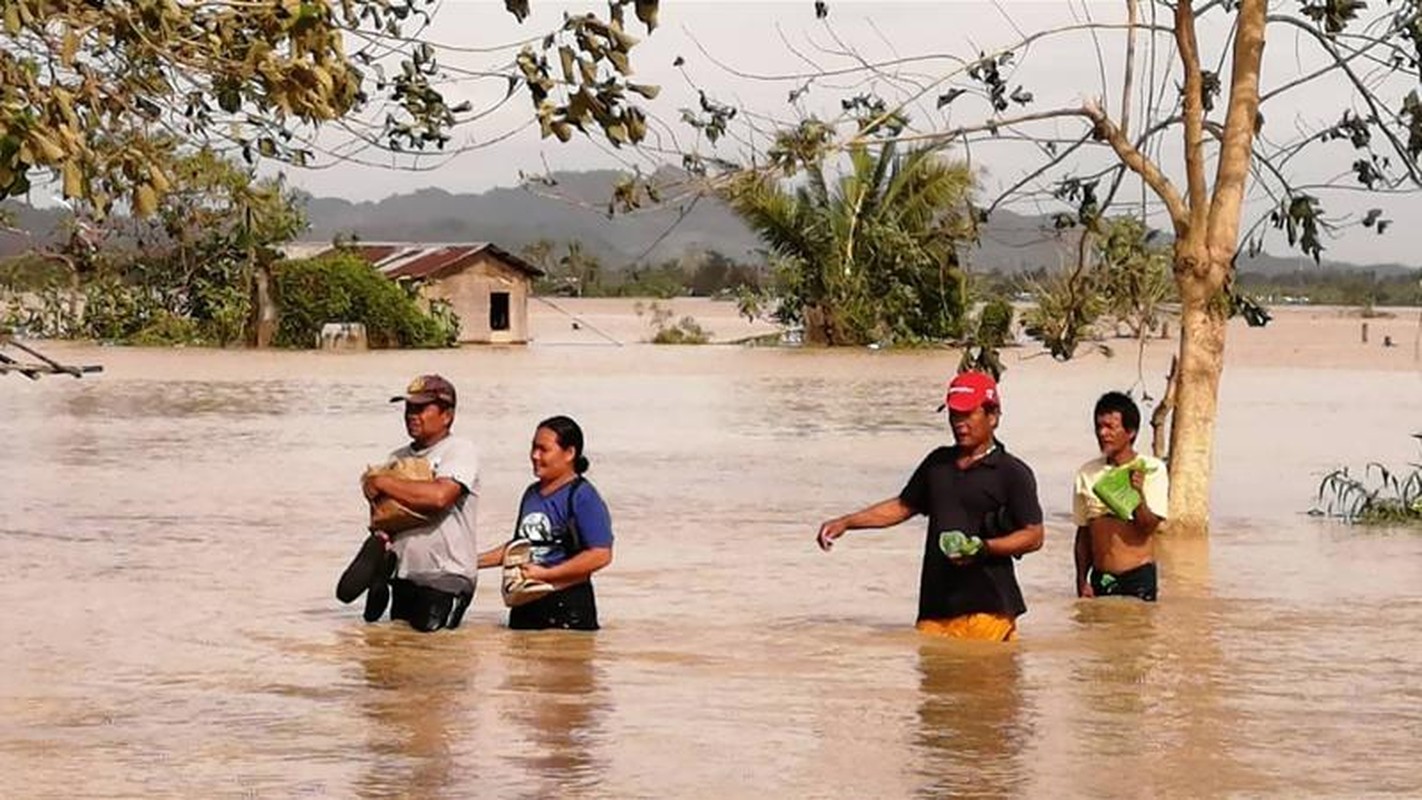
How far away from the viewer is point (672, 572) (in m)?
16.5

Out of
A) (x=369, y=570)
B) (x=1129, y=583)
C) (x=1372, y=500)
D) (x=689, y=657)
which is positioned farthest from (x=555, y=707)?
(x=1372, y=500)

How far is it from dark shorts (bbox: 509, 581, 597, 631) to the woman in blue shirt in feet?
0.08

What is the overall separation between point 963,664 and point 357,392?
2790 centimetres

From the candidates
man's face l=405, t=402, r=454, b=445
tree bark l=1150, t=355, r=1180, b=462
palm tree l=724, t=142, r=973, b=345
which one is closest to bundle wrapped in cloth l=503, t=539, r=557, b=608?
man's face l=405, t=402, r=454, b=445

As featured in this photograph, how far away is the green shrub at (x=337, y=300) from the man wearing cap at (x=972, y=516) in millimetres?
43396

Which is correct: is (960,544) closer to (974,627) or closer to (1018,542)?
(1018,542)

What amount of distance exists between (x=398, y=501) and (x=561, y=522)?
70 centimetres

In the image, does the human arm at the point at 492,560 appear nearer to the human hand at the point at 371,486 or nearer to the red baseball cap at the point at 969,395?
the human hand at the point at 371,486

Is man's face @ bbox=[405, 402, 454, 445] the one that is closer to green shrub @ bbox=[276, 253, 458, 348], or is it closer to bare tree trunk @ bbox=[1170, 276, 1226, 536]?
bare tree trunk @ bbox=[1170, 276, 1226, 536]

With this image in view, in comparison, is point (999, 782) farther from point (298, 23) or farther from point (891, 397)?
point (891, 397)

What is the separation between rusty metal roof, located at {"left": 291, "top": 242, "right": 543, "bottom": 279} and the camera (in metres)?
57.0

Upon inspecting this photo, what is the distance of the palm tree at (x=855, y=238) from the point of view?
4962cm

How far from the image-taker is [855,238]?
51.5 meters

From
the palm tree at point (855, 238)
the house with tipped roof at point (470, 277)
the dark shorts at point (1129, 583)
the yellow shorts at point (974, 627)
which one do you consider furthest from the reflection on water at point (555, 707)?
the house with tipped roof at point (470, 277)
